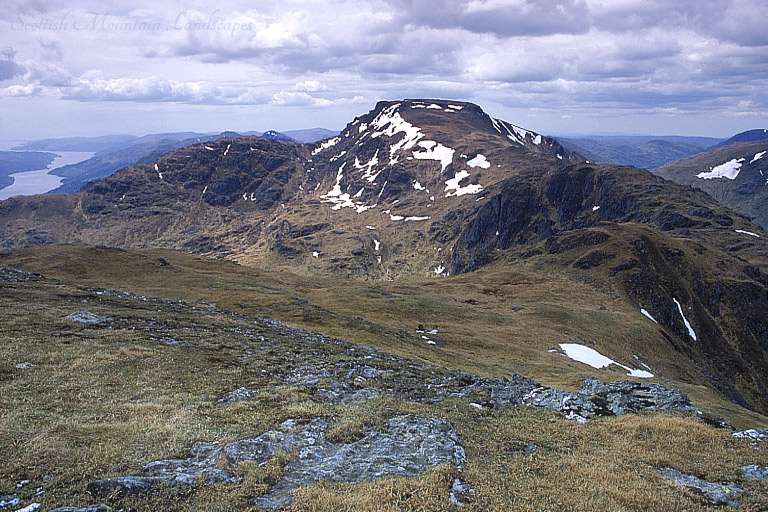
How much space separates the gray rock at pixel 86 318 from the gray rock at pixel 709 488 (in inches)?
1473

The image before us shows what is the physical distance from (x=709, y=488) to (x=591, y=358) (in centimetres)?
5637

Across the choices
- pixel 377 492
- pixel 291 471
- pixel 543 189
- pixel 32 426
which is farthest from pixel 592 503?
pixel 543 189

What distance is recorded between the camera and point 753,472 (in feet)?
49.0

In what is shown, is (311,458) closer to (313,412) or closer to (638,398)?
(313,412)

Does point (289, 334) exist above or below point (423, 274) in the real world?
above

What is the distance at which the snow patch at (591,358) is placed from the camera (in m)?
63.1

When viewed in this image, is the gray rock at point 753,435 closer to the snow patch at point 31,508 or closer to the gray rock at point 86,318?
the snow patch at point 31,508

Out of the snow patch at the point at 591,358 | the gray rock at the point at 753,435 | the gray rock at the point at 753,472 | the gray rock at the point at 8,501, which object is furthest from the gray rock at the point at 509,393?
the snow patch at the point at 591,358

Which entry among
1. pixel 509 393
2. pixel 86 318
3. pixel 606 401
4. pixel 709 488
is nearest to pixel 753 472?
pixel 709 488

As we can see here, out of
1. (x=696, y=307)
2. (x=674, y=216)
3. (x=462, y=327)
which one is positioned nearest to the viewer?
(x=462, y=327)

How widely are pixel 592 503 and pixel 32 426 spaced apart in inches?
783

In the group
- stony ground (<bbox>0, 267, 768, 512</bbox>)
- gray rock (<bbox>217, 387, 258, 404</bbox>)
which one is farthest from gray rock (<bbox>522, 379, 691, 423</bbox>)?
gray rock (<bbox>217, 387, 258, 404</bbox>)

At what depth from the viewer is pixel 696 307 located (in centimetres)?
10412

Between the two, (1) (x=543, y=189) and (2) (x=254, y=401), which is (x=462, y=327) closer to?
(2) (x=254, y=401)
